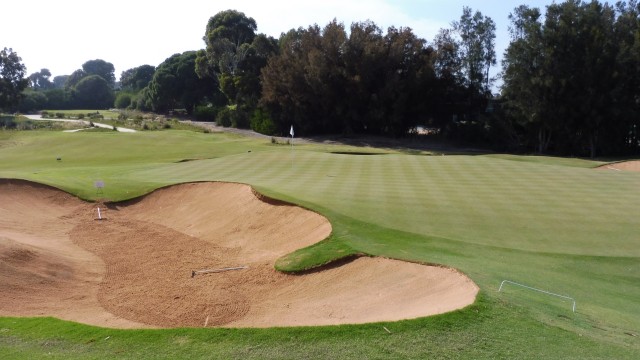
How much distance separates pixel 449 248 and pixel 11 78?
80782mm

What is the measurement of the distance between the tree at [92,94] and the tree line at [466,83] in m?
71.7

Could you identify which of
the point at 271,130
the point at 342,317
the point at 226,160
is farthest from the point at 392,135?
the point at 342,317

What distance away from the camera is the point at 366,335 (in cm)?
740

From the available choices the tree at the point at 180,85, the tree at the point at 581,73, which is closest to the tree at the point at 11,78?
the tree at the point at 180,85

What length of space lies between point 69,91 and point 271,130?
90.3 m

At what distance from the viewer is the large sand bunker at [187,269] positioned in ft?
34.0

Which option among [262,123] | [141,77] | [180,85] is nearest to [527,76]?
[262,123]

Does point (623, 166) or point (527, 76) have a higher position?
point (527, 76)

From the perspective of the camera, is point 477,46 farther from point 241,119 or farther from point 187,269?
point 187,269

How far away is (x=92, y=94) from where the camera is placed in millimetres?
131500

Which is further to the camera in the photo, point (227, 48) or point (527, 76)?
point (227, 48)

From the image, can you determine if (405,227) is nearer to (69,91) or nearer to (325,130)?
(325,130)

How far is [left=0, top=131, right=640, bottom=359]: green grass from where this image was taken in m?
7.26

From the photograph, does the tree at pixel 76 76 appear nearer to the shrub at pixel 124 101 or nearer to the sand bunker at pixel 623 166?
the shrub at pixel 124 101
